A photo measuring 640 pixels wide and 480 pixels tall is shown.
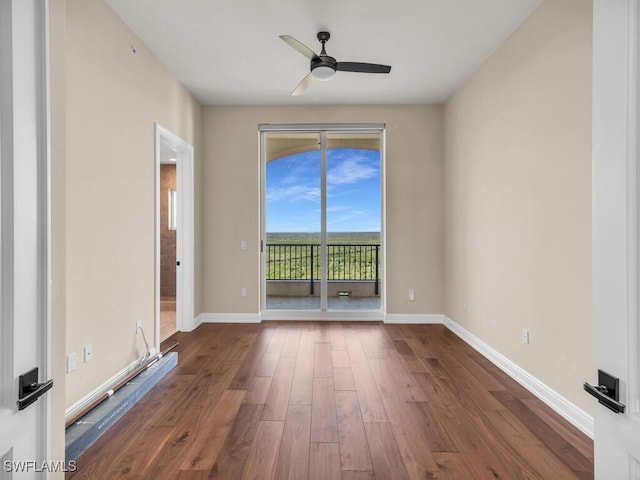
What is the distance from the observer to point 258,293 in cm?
474

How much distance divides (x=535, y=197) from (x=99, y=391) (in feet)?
11.5

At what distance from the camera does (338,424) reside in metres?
2.16

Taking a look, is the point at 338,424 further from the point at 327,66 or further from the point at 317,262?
the point at 317,262

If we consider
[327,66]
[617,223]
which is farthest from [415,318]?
[617,223]

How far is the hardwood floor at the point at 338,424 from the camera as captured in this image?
69.5 inches

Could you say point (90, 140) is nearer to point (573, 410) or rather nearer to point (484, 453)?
point (484, 453)

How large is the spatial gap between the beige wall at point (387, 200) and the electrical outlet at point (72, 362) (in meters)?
2.47

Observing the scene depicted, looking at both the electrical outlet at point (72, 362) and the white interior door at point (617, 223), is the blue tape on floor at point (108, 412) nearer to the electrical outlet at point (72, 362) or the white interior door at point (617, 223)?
the electrical outlet at point (72, 362)

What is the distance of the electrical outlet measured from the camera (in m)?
2.20

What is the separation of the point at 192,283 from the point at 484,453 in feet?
11.7

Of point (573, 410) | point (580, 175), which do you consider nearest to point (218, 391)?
point (573, 410)

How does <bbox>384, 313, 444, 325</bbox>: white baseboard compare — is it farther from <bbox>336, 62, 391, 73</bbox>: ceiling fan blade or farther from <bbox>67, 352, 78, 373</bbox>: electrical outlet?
<bbox>67, 352, 78, 373</bbox>: electrical outlet

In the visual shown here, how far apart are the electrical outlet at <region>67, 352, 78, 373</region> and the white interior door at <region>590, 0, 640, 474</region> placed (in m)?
2.65

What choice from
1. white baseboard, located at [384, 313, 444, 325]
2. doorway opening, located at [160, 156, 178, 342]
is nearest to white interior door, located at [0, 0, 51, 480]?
white baseboard, located at [384, 313, 444, 325]
